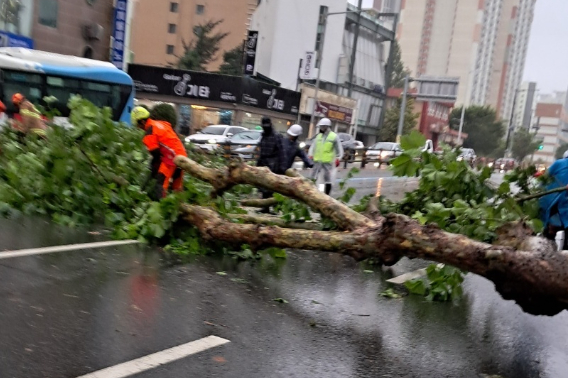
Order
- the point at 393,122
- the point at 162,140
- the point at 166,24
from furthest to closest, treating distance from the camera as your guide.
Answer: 1. the point at 393,122
2. the point at 166,24
3. the point at 162,140

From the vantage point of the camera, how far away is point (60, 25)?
2875 centimetres

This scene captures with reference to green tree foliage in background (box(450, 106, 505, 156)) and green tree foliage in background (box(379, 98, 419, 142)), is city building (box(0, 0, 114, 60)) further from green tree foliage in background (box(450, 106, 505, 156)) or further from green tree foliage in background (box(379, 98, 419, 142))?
green tree foliage in background (box(450, 106, 505, 156))

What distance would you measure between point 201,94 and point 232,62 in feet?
56.4

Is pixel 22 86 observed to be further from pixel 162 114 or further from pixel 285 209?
pixel 285 209

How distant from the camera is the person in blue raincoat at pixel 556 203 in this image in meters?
6.92

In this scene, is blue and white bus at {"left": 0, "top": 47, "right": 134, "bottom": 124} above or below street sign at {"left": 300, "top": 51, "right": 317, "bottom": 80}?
below

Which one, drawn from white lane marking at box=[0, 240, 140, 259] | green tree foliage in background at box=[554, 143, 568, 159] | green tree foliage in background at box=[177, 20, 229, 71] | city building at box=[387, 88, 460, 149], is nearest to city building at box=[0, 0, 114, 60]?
white lane marking at box=[0, 240, 140, 259]

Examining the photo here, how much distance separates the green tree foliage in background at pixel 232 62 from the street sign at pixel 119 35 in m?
23.0

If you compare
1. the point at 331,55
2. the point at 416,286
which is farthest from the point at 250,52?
the point at 416,286

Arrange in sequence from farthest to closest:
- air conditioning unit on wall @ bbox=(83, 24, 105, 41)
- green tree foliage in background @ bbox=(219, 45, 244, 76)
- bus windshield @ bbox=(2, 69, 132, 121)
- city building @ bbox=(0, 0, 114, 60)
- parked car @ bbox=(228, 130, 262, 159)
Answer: green tree foliage in background @ bbox=(219, 45, 244, 76) → air conditioning unit on wall @ bbox=(83, 24, 105, 41) → city building @ bbox=(0, 0, 114, 60) → parked car @ bbox=(228, 130, 262, 159) → bus windshield @ bbox=(2, 69, 132, 121)

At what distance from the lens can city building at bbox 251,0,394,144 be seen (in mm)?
51656

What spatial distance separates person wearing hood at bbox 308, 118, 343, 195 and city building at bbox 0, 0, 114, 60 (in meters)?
17.2

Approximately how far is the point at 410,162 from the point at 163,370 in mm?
3904

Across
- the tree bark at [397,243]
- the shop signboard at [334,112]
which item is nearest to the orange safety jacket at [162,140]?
the tree bark at [397,243]
